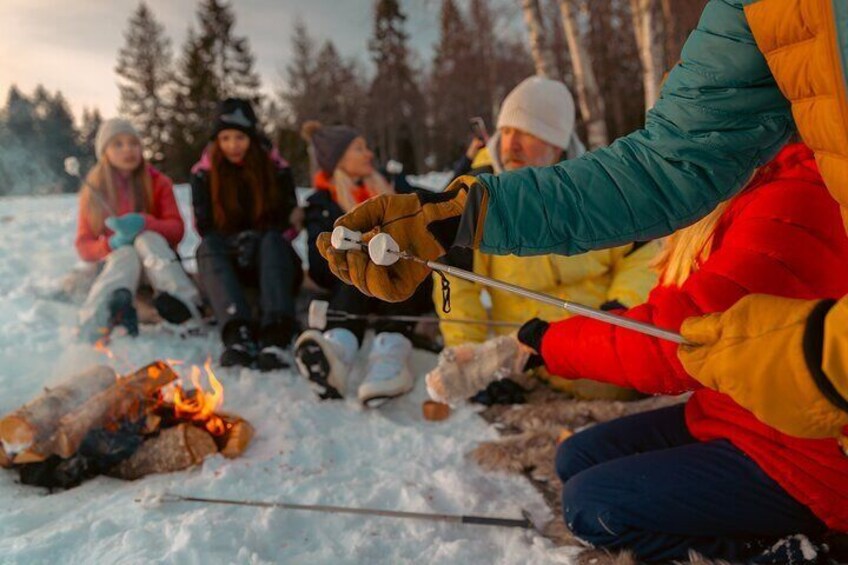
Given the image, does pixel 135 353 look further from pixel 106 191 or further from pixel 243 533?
pixel 243 533

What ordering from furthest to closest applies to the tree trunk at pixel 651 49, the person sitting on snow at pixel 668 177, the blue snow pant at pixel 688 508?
the tree trunk at pixel 651 49, the blue snow pant at pixel 688 508, the person sitting on snow at pixel 668 177

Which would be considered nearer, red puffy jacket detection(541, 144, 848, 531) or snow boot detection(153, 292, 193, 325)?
red puffy jacket detection(541, 144, 848, 531)

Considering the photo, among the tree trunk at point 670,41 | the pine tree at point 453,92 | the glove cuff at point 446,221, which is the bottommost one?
the glove cuff at point 446,221

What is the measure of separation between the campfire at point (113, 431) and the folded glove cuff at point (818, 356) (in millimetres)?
2283

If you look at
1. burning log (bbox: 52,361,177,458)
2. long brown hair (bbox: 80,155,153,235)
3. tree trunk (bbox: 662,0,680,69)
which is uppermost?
tree trunk (bbox: 662,0,680,69)

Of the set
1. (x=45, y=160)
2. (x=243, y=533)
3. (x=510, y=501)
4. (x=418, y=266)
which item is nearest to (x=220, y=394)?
(x=243, y=533)

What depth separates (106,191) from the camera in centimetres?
454

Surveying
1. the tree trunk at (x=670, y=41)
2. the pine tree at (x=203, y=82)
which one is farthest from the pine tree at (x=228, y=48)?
the tree trunk at (x=670, y=41)

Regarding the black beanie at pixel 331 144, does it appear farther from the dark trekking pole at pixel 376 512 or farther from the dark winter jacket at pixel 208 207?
the dark trekking pole at pixel 376 512

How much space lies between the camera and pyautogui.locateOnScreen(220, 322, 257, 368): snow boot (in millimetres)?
3496

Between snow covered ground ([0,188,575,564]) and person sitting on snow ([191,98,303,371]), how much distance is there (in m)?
0.49

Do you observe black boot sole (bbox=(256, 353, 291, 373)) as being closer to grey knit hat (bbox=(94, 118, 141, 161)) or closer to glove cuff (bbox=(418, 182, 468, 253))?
glove cuff (bbox=(418, 182, 468, 253))

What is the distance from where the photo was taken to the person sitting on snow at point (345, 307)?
3.18 metres

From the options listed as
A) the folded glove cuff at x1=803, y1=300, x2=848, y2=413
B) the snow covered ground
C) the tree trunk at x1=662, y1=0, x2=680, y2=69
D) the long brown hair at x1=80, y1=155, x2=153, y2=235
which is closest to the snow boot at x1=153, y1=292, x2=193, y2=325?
the snow covered ground
